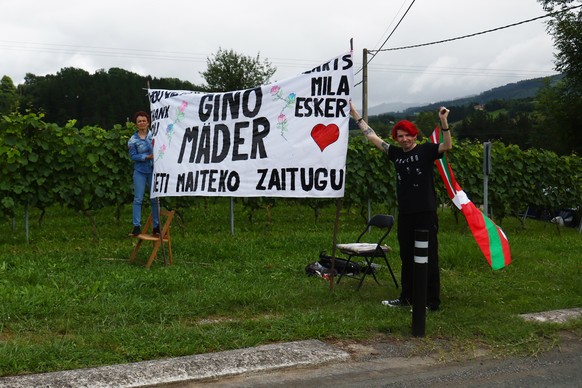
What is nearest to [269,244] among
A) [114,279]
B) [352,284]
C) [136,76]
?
[352,284]

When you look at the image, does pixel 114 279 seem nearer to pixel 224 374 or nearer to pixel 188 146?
pixel 188 146

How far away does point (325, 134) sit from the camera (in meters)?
7.29

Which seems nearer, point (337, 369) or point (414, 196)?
point (337, 369)

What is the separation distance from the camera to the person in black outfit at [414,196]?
21.1 ft

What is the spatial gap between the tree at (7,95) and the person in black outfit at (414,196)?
56253 mm

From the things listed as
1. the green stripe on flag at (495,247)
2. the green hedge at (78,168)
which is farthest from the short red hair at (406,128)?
the green hedge at (78,168)

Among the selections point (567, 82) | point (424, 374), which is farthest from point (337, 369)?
point (567, 82)

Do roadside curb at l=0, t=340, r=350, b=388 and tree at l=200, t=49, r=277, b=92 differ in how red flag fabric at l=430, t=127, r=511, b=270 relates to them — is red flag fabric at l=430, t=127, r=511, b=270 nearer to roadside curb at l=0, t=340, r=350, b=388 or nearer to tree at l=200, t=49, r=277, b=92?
roadside curb at l=0, t=340, r=350, b=388

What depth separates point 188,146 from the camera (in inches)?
330

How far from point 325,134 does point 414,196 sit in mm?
1385

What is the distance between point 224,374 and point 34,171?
8.00m

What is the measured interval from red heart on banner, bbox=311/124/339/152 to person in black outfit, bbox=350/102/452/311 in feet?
2.58

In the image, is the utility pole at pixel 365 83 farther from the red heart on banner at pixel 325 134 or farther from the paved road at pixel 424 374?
the paved road at pixel 424 374

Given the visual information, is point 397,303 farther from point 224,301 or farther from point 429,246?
point 224,301
